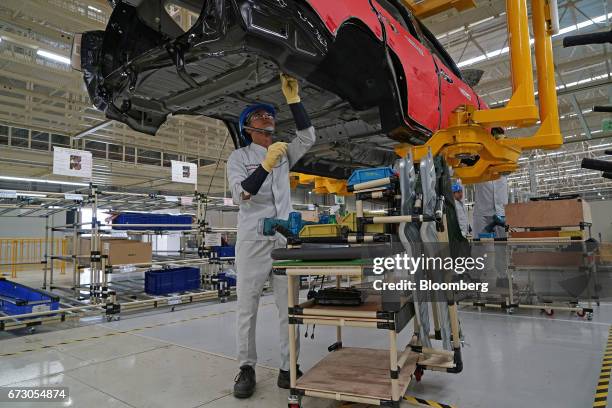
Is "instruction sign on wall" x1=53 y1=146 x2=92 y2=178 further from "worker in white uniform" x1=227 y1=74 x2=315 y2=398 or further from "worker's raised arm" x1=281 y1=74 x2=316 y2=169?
"worker's raised arm" x1=281 y1=74 x2=316 y2=169

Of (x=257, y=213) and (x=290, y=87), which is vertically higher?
(x=290, y=87)

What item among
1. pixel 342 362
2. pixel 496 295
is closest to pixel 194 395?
pixel 342 362

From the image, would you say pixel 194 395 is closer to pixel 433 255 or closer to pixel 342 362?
pixel 342 362

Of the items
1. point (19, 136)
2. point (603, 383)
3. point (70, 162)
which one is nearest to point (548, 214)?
point (603, 383)

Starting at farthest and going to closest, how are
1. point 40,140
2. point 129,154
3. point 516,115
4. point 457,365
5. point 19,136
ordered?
point 129,154
point 40,140
point 19,136
point 516,115
point 457,365

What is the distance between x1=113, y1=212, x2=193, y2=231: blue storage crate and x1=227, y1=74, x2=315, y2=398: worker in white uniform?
12.2 ft

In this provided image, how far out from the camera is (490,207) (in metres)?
5.59

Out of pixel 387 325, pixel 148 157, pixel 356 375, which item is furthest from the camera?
pixel 148 157

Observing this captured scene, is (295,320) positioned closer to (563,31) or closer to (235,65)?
(235,65)

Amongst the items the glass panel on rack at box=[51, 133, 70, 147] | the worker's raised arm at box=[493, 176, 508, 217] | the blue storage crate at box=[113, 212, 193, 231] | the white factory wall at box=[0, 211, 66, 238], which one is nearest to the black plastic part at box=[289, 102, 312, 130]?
the blue storage crate at box=[113, 212, 193, 231]

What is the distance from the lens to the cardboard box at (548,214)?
4410 mm

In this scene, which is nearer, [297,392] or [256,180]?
[297,392]

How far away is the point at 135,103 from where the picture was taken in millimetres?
2797

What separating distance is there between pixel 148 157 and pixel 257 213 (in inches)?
481
